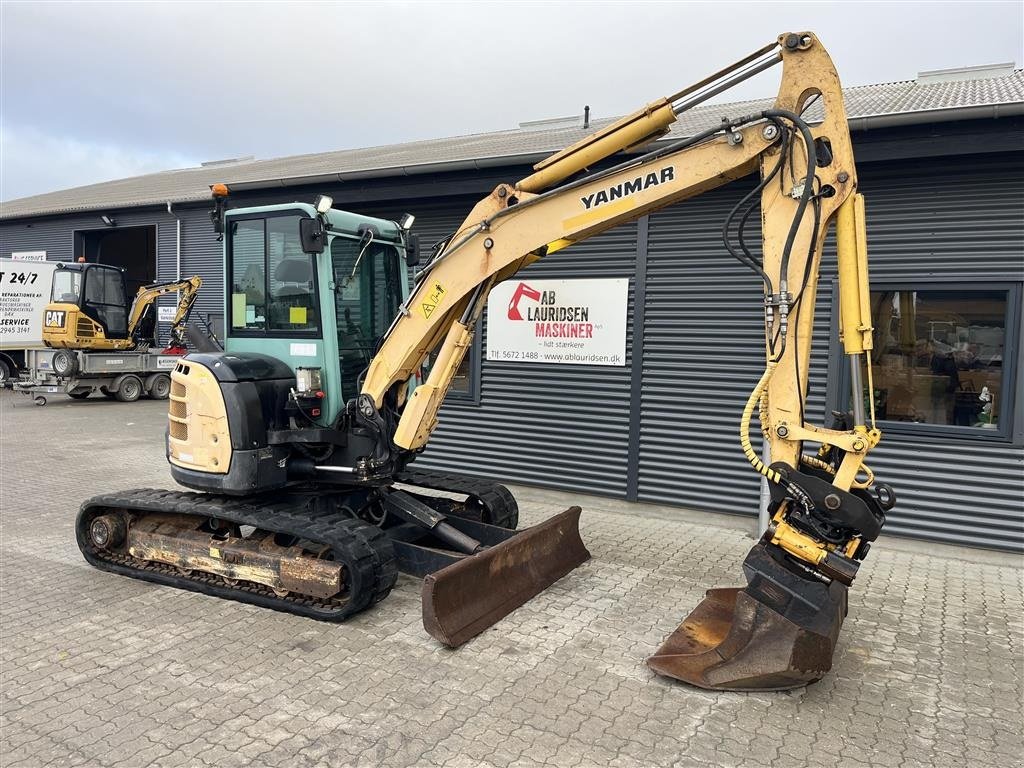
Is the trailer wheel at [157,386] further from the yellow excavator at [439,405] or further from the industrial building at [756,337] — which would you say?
the yellow excavator at [439,405]

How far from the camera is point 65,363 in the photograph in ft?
52.3

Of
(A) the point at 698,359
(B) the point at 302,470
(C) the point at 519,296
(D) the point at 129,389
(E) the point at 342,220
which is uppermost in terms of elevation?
(E) the point at 342,220

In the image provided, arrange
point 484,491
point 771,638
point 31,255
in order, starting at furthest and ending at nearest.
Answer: point 31,255 < point 484,491 < point 771,638

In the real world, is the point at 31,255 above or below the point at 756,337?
above

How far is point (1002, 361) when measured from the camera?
21.3 ft

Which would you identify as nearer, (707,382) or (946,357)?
(946,357)

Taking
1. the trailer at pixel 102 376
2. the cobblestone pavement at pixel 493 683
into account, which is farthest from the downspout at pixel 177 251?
the cobblestone pavement at pixel 493 683

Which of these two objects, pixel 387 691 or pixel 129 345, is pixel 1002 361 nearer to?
pixel 387 691

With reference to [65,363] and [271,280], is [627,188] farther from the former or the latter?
[65,363]

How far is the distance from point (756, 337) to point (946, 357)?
5.73 ft

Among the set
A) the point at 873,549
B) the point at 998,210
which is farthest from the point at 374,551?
the point at 998,210

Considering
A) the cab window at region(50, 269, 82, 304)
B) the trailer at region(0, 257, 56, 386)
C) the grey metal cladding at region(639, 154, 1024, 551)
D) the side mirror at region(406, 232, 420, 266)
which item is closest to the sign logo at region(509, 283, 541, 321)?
the grey metal cladding at region(639, 154, 1024, 551)

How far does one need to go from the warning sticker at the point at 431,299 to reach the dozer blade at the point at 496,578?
174cm

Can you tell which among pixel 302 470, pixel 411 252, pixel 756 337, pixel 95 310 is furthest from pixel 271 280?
pixel 95 310
